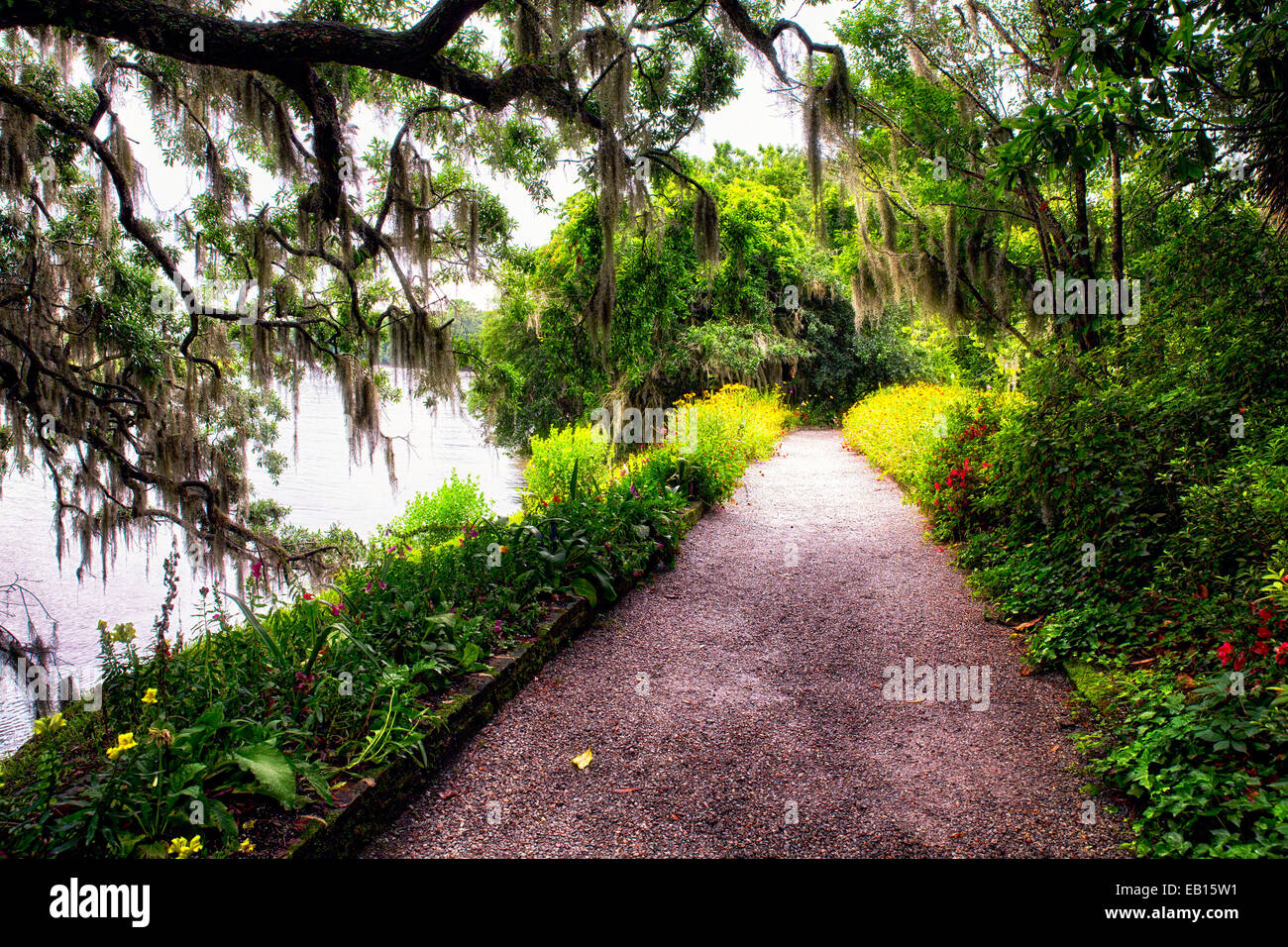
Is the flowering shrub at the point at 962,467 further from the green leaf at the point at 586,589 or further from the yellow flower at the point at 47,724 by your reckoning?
the yellow flower at the point at 47,724

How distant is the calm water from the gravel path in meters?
1.55

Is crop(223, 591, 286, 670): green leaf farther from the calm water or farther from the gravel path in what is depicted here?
the gravel path

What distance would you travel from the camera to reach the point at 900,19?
8.09m

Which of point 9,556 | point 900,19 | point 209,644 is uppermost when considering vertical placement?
point 900,19

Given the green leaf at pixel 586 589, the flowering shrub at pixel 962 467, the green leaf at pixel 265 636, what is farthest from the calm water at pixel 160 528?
the flowering shrub at pixel 962 467

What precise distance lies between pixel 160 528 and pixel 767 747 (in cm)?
711

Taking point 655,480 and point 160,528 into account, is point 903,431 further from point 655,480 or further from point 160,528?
point 160,528

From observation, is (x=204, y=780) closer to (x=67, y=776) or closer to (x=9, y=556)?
(x=67, y=776)

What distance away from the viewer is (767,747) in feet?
10.2

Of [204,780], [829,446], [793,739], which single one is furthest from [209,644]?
[829,446]

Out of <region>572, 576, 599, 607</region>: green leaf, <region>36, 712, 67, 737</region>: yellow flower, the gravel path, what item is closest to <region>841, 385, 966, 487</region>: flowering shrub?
the gravel path

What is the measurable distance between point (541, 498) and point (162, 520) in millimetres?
3894

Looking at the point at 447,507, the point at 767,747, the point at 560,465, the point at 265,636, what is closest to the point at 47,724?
the point at 265,636

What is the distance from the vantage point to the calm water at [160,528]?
7.59 metres
